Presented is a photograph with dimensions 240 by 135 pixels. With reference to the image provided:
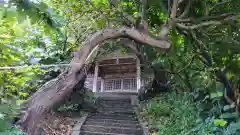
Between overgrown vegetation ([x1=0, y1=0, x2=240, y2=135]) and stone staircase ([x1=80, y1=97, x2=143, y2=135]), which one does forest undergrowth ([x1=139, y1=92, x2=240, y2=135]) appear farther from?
stone staircase ([x1=80, y1=97, x2=143, y2=135])

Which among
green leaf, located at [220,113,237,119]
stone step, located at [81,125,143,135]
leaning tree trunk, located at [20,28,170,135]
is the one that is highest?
leaning tree trunk, located at [20,28,170,135]

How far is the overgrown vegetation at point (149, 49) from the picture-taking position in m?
1.42

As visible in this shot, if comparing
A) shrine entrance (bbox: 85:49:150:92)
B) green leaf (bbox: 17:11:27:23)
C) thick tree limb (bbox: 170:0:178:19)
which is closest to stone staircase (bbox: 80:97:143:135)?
thick tree limb (bbox: 170:0:178:19)

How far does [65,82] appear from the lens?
11.1 ft

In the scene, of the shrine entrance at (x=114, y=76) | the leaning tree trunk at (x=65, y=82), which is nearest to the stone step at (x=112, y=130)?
the leaning tree trunk at (x=65, y=82)

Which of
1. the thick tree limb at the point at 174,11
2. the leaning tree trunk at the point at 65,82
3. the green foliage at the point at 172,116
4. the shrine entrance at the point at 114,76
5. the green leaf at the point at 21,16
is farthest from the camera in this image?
the shrine entrance at the point at 114,76

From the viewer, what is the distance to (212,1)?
4961 mm

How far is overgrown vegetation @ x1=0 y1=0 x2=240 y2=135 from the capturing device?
4.66ft

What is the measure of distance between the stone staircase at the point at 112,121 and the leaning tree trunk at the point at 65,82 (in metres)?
2.58

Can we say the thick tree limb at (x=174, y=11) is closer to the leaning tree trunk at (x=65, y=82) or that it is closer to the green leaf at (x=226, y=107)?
the leaning tree trunk at (x=65, y=82)

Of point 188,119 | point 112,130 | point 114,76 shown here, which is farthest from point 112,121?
point 114,76

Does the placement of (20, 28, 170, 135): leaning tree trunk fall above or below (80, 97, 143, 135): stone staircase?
above

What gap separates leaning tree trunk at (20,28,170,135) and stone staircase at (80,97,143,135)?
258 cm

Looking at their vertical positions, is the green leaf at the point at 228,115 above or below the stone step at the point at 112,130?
above
